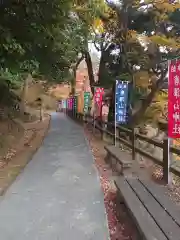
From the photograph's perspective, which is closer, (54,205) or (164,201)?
(164,201)

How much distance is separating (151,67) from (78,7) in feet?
32.1

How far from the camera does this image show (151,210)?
4.28 metres

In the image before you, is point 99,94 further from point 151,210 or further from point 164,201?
point 151,210

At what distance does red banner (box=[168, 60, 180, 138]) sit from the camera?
20.6 ft

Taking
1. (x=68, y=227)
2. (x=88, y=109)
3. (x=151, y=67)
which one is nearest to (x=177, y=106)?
(x=68, y=227)

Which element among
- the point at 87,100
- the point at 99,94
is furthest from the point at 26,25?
the point at 87,100

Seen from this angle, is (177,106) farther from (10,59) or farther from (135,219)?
(10,59)

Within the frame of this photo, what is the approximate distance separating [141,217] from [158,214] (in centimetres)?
22

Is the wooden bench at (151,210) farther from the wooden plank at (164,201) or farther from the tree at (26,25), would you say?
the tree at (26,25)

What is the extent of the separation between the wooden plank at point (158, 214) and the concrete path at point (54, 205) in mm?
658

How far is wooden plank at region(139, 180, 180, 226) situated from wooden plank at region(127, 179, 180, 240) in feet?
0.16

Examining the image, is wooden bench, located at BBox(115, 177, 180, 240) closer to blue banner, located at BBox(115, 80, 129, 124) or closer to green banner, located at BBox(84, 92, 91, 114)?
blue banner, located at BBox(115, 80, 129, 124)

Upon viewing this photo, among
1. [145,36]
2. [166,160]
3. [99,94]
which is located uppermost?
[145,36]

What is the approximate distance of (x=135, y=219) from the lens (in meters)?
4.07
